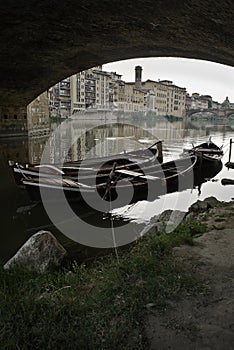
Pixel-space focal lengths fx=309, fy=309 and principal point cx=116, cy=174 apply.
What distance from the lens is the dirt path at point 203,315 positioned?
2.65 meters

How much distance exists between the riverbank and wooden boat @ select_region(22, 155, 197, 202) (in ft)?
14.5

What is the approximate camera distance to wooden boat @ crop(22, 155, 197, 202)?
867 centimetres

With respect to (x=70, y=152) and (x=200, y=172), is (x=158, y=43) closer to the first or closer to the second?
(x=200, y=172)

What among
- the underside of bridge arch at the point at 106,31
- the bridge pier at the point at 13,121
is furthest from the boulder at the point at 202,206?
the bridge pier at the point at 13,121

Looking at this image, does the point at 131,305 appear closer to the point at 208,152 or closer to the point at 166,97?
the point at 208,152

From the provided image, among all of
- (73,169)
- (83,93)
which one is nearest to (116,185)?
(73,169)

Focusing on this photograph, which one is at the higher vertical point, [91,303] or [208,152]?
[208,152]

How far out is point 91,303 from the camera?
316cm

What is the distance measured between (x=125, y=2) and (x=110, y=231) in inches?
198

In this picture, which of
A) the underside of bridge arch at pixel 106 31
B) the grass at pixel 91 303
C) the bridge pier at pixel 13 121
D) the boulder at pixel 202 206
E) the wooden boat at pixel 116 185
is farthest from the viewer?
the bridge pier at pixel 13 121

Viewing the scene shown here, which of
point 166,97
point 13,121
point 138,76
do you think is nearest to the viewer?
point 13,121

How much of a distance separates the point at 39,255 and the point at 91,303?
216cm

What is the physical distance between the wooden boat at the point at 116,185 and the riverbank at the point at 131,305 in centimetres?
443

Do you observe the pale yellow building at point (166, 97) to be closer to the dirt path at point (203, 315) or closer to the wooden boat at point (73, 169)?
the wooden boat at point (73, 169)
